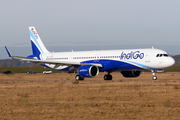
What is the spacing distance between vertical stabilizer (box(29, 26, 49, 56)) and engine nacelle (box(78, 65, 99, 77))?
1286 cm

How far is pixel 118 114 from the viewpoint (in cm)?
1215

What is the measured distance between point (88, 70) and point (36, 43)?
51.7 feet

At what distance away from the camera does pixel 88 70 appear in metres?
36.2

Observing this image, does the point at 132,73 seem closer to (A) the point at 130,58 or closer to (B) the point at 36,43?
(A) the point at 130,58

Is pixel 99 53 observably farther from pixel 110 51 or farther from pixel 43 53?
pixel 43 53

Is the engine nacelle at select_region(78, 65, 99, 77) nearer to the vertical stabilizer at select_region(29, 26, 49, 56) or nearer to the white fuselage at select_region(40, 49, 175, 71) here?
the white fuselage at select_region(40, 49, 175, 71)

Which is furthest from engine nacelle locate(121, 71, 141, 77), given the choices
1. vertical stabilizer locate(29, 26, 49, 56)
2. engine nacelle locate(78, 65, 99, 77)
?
vertical stabilizer locate(29, 26, 49, 56)

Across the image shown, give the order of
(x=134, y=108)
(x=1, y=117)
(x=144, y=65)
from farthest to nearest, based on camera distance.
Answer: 1. (x=144, y=65)
2. (x=134, y=108)
3. (x=1, y=117)

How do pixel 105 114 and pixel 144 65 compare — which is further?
pixel 144 65

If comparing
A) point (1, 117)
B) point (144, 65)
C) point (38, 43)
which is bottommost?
point (1, 117)

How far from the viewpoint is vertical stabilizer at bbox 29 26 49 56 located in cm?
4822

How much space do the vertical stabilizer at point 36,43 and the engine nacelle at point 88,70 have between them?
42.2ft

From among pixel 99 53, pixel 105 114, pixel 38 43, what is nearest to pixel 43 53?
pixel 38 43

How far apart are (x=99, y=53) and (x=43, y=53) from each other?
1182 centimetres
